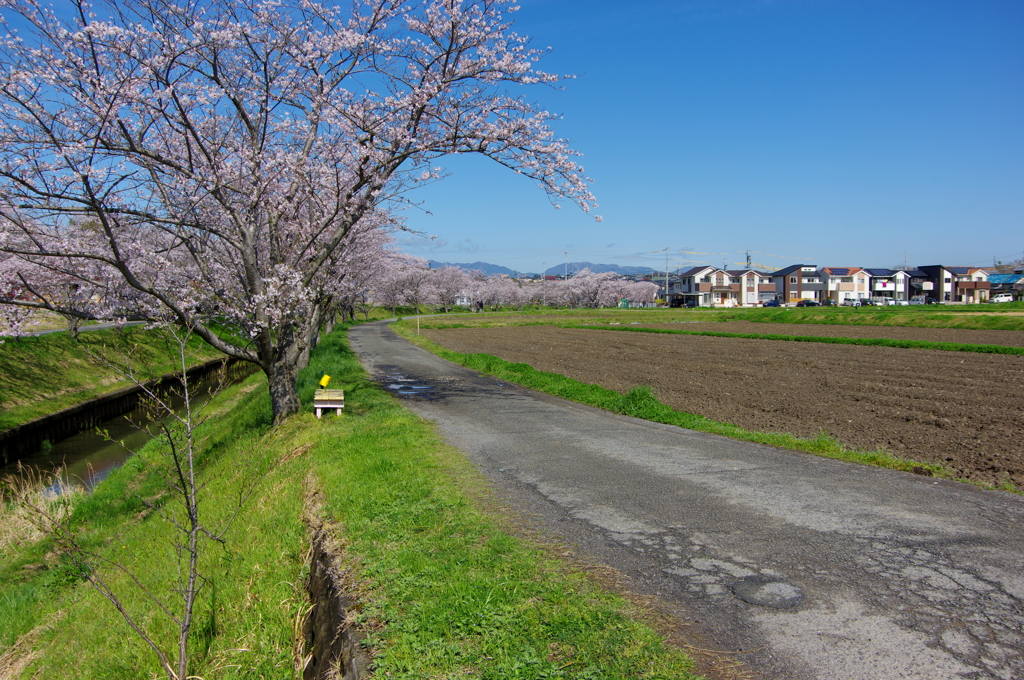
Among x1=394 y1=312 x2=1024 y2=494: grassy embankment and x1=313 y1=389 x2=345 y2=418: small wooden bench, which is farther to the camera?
x1=313 y1=389 x2=345 y2=418: small wooden bench

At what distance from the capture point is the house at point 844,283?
12062cm

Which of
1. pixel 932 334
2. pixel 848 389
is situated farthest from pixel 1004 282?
pixel 848 389

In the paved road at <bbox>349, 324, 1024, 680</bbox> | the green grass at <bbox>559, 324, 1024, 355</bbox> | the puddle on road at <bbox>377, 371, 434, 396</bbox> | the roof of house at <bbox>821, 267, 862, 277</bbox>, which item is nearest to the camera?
the paved road at <bbox>349, 324, 1024, 680</bbox>

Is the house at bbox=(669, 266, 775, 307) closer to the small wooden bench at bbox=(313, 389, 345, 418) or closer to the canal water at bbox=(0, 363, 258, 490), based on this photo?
the canal water at bbox=(0, 363, 258, 490)

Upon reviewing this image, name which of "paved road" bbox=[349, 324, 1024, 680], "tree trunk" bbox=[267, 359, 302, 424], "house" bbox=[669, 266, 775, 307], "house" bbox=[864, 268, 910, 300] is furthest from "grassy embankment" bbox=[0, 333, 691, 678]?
"house" bbox=[864, 268, 910, 300]

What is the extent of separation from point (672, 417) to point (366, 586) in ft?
28.1

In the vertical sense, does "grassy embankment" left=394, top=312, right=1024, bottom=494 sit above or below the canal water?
above

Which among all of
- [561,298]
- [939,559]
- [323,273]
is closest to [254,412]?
[323,273]

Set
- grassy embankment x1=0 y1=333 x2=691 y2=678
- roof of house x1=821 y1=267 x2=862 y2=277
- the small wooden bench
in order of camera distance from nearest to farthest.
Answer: grassy embankment x1=0 y1=333 x2=691 y2=678, the small wooden bench, roof of house x1=821 y1=267 x2=862 y2=277

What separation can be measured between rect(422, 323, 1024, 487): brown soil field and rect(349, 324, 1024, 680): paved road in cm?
238

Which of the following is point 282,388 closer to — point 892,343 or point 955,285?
point 892,343

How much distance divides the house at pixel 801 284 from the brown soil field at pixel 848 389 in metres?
96.8

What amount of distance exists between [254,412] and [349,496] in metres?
10.6

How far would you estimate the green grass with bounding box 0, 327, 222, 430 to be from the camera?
20.8 metres
